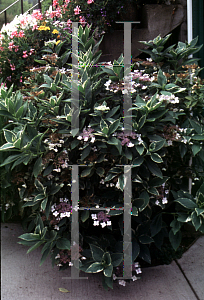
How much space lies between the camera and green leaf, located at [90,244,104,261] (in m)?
2.21

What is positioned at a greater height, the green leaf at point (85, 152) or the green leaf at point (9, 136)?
the green leaf at point (9, 136)

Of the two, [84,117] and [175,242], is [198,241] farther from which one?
[84,117]

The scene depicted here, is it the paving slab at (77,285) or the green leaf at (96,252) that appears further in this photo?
the paving slab at (77,285)

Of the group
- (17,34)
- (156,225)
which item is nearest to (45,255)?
(156,225)

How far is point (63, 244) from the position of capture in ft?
7.49

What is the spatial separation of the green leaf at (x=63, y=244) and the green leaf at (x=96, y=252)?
0.17 meters

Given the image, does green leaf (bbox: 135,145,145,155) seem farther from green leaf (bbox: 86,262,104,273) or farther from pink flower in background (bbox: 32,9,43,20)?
pink flower in background (bbox: 32,9,43,20)

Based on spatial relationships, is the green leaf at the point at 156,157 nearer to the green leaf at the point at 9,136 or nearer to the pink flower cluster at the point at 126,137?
the pink flower cluster at the point at 126,137

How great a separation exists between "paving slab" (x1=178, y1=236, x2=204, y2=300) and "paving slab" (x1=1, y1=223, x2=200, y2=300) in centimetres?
5

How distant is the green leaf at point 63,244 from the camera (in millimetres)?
2258

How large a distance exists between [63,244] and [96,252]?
0.80 ft

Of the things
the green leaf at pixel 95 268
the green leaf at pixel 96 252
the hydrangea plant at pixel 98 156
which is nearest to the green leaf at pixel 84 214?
the hydrangea plant at pixel 98 156

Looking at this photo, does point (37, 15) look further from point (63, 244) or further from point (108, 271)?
A: point (108, 271)

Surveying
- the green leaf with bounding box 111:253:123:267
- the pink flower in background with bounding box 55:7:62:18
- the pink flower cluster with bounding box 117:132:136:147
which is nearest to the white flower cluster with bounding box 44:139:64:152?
the pink flower cluster with bounding box 117:132:136:147
